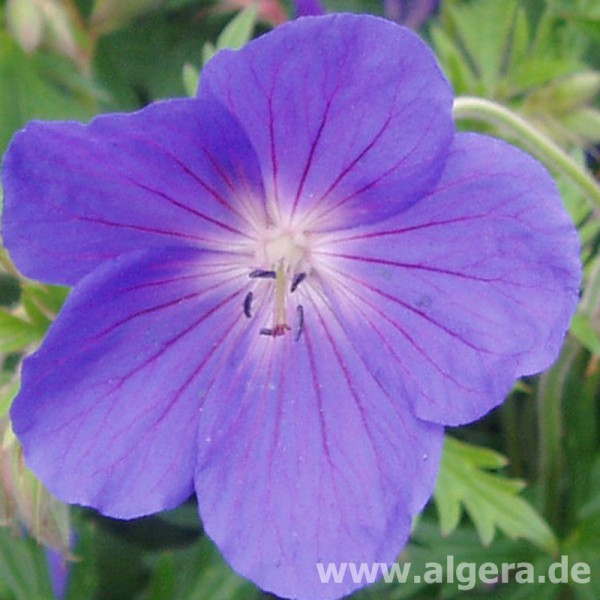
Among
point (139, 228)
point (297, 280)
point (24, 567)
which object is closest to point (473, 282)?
point (297, 280)

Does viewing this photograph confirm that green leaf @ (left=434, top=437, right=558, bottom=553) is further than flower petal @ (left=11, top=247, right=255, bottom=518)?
Yes

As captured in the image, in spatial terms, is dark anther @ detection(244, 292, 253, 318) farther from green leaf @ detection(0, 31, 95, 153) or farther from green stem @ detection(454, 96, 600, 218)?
green leaf @ detection(0, 31, 95, 153)

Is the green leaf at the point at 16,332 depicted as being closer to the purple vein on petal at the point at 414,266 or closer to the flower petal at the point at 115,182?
the flower petal at the point at 115,182

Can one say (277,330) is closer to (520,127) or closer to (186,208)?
(186,208)

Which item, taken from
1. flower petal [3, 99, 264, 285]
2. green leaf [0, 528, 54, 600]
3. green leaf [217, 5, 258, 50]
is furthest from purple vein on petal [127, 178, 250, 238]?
green leaf [0, 528, 54, 600]

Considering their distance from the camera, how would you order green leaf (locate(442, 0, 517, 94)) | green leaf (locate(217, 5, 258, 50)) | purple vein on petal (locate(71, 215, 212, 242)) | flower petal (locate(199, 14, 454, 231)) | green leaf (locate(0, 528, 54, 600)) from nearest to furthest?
flower petal (locate(199, 14, 454, 231)), purple vein on petal (locate(71, 215, 212, 242)), green leaf (locate(217, 5, 258, 50)), green leaf (locate(0, 528, 54, 600)), green leaf (locate(442, 0, 517, 94))

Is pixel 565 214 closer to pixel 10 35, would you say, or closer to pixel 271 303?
pixel 271 303

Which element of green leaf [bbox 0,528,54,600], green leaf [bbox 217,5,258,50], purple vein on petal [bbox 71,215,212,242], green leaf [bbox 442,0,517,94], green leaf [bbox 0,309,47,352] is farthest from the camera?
green leaf [bbox 442,0,517,94]

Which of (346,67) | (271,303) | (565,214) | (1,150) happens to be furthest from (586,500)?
(1,150)

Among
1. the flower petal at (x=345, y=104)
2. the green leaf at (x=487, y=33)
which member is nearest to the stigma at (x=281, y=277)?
the flower petal at (x=345, y=104)
